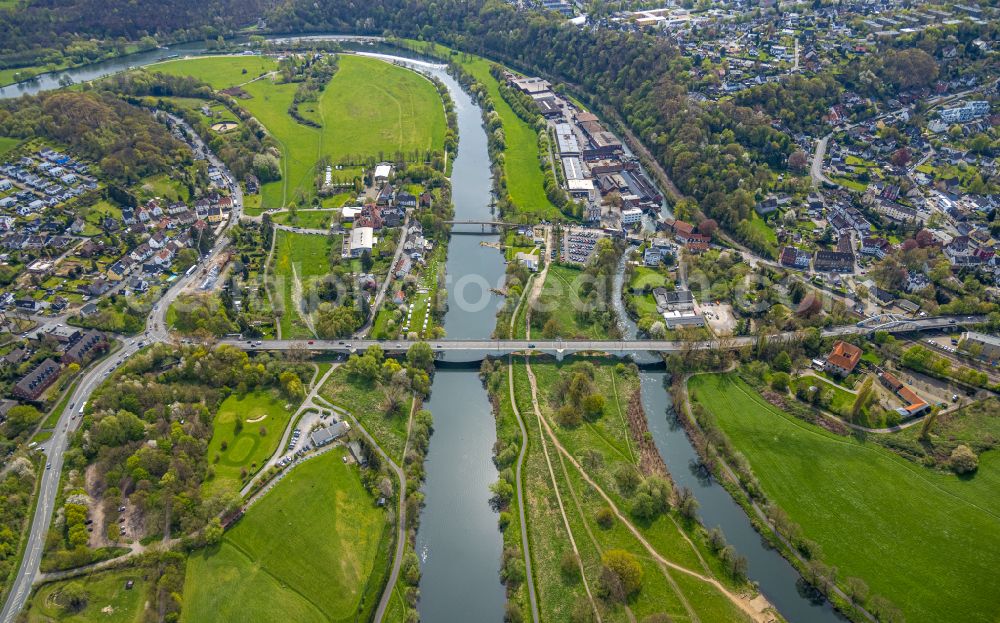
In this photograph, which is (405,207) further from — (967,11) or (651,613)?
(967,11)

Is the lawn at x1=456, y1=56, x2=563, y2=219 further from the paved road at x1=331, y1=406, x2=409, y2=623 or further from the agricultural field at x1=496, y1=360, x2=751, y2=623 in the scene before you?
the paved road at x1=331, y1=406, x2=409, y2=623

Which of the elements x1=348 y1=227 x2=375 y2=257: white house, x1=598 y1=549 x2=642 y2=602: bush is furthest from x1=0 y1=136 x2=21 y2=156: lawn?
x1=598 y1=549 x2=642 y2=602: bush

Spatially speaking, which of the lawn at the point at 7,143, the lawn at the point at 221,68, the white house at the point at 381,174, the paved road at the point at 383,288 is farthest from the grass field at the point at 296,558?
the lawn at the point at 221,68

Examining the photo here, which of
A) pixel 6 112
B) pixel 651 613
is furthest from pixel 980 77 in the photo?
pixel 6 112

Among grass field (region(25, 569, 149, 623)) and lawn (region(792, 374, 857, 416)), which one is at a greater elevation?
lawn (region(792, 374, 857, 416))

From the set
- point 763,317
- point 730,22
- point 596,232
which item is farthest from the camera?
point 730,22

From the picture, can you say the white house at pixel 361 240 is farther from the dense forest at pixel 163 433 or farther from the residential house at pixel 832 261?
the residential house at pixel 832 261
